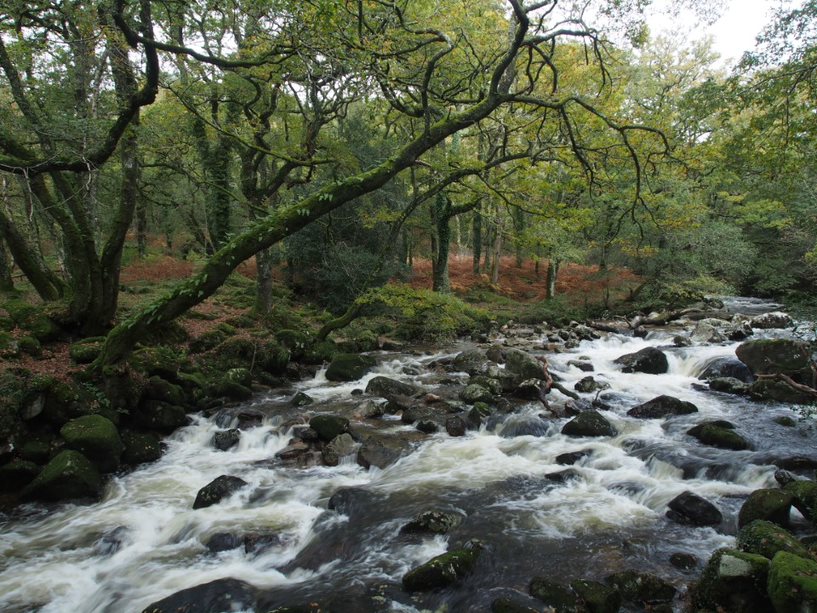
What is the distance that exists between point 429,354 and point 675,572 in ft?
36.8

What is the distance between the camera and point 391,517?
246 inches

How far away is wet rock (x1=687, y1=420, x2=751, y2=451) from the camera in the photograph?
25.1 ft

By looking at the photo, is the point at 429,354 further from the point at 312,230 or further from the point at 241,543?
the point at 241,543

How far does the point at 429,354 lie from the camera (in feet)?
52.0

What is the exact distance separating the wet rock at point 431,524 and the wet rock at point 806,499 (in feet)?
13.1

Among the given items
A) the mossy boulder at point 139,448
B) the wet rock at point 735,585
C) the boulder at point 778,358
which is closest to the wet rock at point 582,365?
the boulder at point 778,358

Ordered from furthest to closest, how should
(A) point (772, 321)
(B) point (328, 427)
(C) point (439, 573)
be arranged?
(A) point (772, 321)
(B) point (328, 427)
(C) point (439, 573)

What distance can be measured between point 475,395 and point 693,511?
17.5 feet

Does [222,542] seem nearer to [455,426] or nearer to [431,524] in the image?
[431,524]

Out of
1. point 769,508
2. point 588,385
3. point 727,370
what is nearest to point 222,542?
point 769,508

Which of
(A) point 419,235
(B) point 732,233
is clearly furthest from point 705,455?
(A) point 419,235

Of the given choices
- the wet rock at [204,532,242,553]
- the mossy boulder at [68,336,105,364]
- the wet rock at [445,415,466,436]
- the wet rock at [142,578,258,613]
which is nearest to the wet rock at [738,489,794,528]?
the wet rock at [445,415,466,436]

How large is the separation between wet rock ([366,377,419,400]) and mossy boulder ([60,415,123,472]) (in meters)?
5.52

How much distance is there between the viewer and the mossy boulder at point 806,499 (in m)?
5.33
